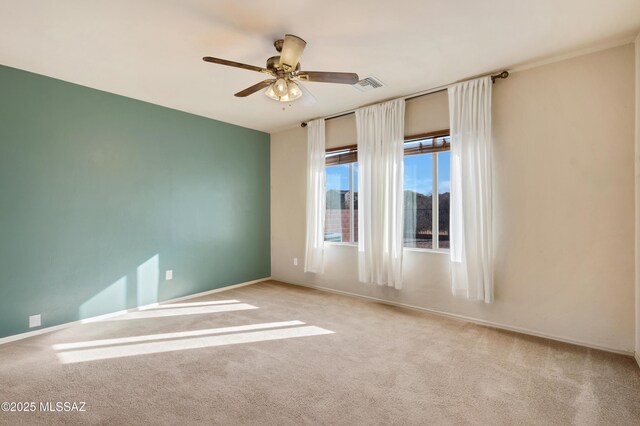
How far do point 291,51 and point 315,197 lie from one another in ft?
8.94

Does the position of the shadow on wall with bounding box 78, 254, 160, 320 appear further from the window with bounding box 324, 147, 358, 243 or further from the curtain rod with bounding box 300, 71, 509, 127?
the curtain rod with bounding box 300, 71, 509, 127

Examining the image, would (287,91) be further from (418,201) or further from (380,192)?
(418,201)

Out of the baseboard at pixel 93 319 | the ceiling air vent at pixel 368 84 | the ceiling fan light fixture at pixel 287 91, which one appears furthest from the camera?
the ceiling air vent at pixel 368 84

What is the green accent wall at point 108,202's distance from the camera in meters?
3.17

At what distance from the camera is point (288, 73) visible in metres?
2.58

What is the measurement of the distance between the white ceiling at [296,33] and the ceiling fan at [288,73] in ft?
0.71

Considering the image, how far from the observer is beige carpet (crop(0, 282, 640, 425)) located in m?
1.96

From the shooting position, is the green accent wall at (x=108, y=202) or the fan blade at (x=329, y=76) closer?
the fan blade at (x=329, y=76)

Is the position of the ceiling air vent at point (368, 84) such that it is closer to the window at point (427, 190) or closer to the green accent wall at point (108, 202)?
the window at point (427, 190)

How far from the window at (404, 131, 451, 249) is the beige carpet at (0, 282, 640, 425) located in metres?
0.99

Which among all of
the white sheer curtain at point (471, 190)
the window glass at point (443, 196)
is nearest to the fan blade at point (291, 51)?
the white sheer curtain at point (471, 190)

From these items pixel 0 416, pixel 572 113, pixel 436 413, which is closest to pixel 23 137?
pixel 0 416

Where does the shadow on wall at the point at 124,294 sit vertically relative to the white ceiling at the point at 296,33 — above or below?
below

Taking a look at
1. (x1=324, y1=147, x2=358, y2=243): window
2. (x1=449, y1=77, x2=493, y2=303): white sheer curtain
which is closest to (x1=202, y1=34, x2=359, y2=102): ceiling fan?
(x1=449, y1=77, x2=493, y2=303): white sheer curtain
